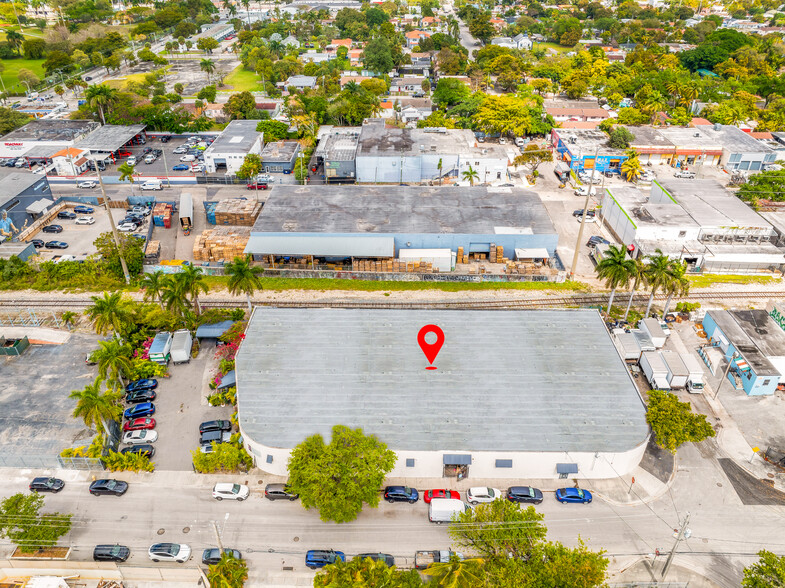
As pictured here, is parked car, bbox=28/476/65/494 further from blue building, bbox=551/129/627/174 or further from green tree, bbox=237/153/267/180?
blue building, bbox=551/129/627/174

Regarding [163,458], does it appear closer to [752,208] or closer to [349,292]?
[349,292]

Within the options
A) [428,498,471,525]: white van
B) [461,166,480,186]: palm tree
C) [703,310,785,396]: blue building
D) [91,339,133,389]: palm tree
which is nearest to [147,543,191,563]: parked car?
[91,339,133,389]: palm tree

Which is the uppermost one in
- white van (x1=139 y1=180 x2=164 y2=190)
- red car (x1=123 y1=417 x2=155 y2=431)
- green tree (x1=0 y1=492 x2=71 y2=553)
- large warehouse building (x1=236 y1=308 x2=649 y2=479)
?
large warehouse building (x1=236 y1=308 x2=649 y2=479)

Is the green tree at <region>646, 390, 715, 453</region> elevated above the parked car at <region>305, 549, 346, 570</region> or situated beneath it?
elevated above

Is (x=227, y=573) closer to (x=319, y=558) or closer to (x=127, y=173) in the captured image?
(x=319, y=558)

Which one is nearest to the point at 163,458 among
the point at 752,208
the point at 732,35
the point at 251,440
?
the point at 251,440

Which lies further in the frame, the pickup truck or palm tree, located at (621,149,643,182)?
palm tree, located at (621,149,643,182)
